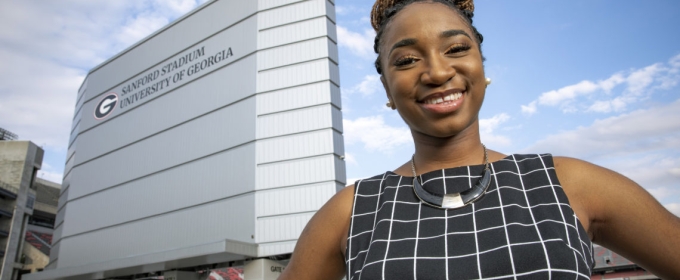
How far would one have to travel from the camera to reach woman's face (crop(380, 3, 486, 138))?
2.90 feet

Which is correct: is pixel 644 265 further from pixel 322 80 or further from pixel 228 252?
pixel 322 80

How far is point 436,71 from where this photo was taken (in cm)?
87

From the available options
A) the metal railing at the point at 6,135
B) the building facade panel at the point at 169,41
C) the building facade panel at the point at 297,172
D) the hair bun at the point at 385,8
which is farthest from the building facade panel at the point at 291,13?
the metal railing at the point at 6,135

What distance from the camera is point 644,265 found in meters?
0.83

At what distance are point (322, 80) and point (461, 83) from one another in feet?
41.5

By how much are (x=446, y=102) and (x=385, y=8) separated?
0.32 metres

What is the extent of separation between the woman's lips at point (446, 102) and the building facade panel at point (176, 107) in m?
13.8

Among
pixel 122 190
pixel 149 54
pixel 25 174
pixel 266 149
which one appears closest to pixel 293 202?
pixel 266 149

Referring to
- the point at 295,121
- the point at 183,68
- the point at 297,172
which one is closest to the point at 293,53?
the point at 295,121

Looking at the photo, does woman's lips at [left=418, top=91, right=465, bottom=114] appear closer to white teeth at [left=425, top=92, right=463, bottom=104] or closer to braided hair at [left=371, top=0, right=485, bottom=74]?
white teeth at [left=425, top=92, right=463, bottom=104]

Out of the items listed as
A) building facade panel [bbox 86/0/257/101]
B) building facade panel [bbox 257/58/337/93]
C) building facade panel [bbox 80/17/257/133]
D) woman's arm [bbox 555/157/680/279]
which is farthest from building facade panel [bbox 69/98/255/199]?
woman's arm [bbox 555/157/680/279]

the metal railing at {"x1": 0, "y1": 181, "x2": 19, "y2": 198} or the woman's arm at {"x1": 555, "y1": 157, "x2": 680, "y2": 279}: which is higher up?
the metal railing at {"x1": 0, "y1": 181, "x2": 19, "y2": 198}

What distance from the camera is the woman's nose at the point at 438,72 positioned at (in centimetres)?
87

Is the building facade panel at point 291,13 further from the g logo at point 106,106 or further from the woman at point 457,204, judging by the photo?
the woman at point 457,204
